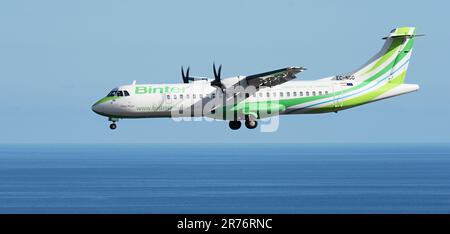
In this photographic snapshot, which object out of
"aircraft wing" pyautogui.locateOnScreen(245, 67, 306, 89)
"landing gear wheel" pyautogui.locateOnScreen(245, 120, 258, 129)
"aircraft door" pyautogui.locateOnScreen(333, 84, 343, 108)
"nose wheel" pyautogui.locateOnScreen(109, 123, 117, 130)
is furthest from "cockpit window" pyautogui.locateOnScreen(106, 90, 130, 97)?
"aircraft door" pyautogui.locateOnScreen(333, 84, 343, 108)

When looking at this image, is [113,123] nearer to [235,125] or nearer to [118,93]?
[118,93]

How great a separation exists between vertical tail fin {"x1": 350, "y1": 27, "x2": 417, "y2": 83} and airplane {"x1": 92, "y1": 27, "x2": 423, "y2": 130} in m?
0.08

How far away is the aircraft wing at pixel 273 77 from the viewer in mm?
47875

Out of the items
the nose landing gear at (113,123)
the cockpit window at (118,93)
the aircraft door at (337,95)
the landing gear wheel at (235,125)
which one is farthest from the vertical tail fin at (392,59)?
the nose landing gear at (113,123)

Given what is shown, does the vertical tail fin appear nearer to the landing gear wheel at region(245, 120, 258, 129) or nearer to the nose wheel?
the landing gear wheel at region(245, 120, 258, 129)

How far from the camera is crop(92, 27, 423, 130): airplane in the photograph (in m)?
50.0

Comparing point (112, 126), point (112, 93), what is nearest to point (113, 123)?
point (112, 126)

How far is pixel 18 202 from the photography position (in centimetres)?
10281

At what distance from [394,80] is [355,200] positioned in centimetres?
5396

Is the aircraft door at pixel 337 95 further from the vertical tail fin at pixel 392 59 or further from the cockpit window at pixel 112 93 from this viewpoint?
the cockpit window at pixel 112 93
